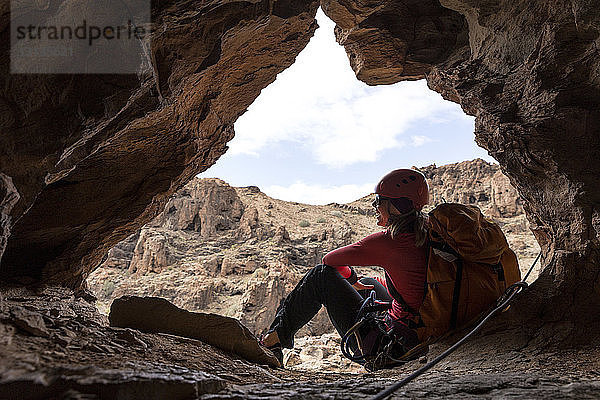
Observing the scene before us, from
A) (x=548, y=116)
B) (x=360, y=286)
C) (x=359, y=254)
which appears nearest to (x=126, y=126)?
(x=359, y=254)

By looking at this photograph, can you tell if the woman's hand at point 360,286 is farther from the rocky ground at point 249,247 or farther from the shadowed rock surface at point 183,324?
the rocky ground at point 249,247

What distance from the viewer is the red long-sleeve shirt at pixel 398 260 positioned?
3.85 metres

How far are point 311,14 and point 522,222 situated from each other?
1569 cm

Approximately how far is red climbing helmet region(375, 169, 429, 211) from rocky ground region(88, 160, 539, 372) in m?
5.29

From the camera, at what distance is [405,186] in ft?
13.3

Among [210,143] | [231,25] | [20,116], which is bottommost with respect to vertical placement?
[20,116]

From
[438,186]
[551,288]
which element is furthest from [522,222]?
[551,288]

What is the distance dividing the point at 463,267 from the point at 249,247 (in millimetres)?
12582

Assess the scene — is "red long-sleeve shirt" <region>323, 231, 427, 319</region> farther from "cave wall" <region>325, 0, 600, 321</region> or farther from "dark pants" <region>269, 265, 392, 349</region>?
"cave wall" <region>325, 0, 600, 321</region>

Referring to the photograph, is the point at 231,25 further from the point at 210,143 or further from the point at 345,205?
the point at 345,205

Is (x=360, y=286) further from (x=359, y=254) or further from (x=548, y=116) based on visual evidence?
(x=548, y=116)

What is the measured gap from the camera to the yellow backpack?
3.42 meters

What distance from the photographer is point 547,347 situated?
314 cm

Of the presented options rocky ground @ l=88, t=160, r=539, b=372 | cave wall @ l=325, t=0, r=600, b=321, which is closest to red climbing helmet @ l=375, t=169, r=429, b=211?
cave wall @ l=325, t=0, r=600, b=321
